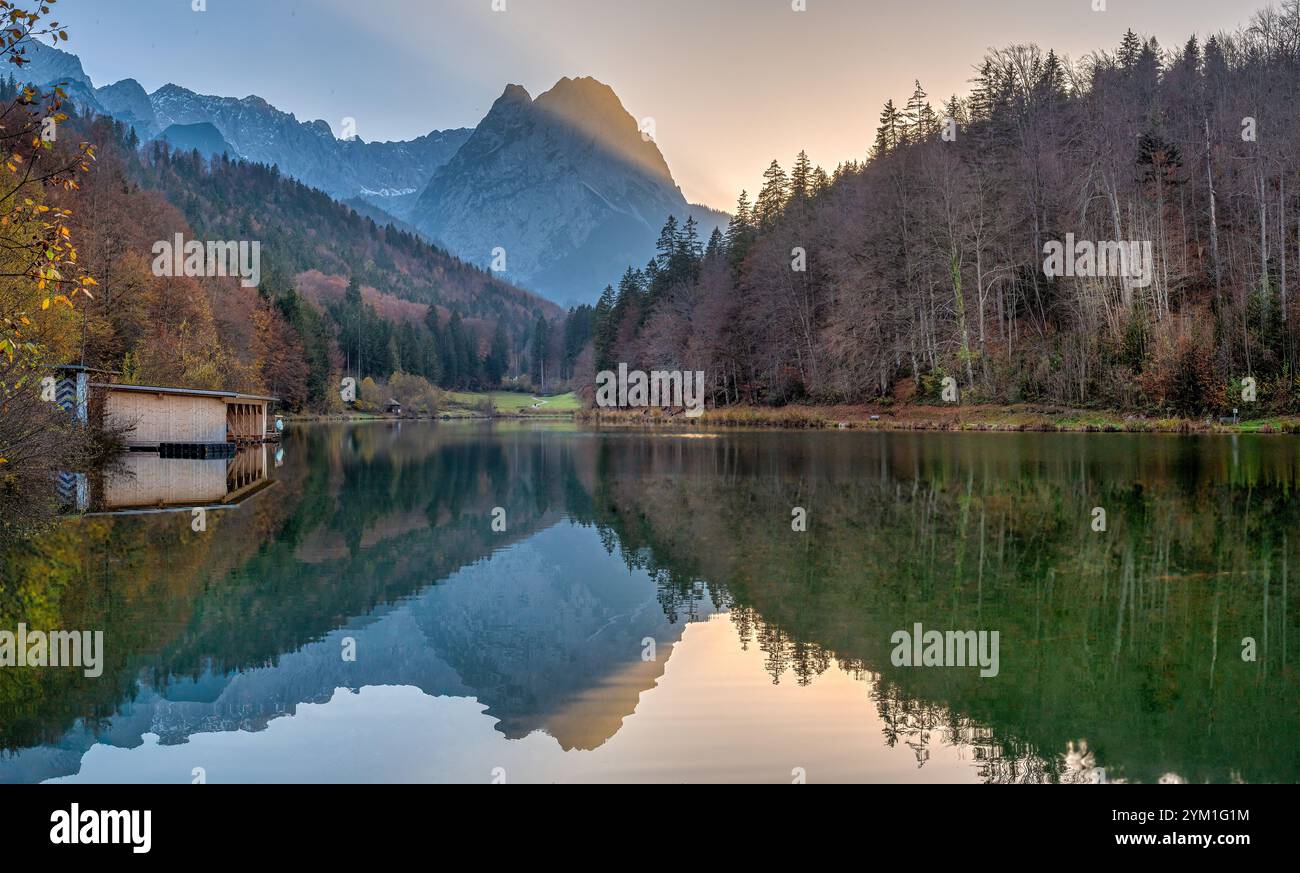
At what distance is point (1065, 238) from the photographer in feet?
171

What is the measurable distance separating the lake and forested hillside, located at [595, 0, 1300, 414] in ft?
89.3

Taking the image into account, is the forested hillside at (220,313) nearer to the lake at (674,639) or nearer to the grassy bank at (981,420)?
the lake at (674,639)

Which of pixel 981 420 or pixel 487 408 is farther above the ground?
pixel 487 408

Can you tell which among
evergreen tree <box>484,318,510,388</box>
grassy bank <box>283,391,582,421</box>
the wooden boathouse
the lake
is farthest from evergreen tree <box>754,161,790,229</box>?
evergreen tree <box>484,318,510,388</box>

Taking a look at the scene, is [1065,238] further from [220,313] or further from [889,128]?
[220,313]

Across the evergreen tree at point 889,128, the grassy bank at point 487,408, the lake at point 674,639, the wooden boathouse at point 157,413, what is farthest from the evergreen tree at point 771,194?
the lake at point 674,639

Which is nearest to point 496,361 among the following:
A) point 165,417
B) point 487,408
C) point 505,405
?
point 505,405

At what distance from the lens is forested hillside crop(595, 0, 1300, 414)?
4484 centimetres

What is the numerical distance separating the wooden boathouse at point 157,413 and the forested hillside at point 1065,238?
37607 mm

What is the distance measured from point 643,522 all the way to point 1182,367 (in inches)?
1415

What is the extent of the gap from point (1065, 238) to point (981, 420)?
1199cm

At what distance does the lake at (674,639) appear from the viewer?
6.85 meters
